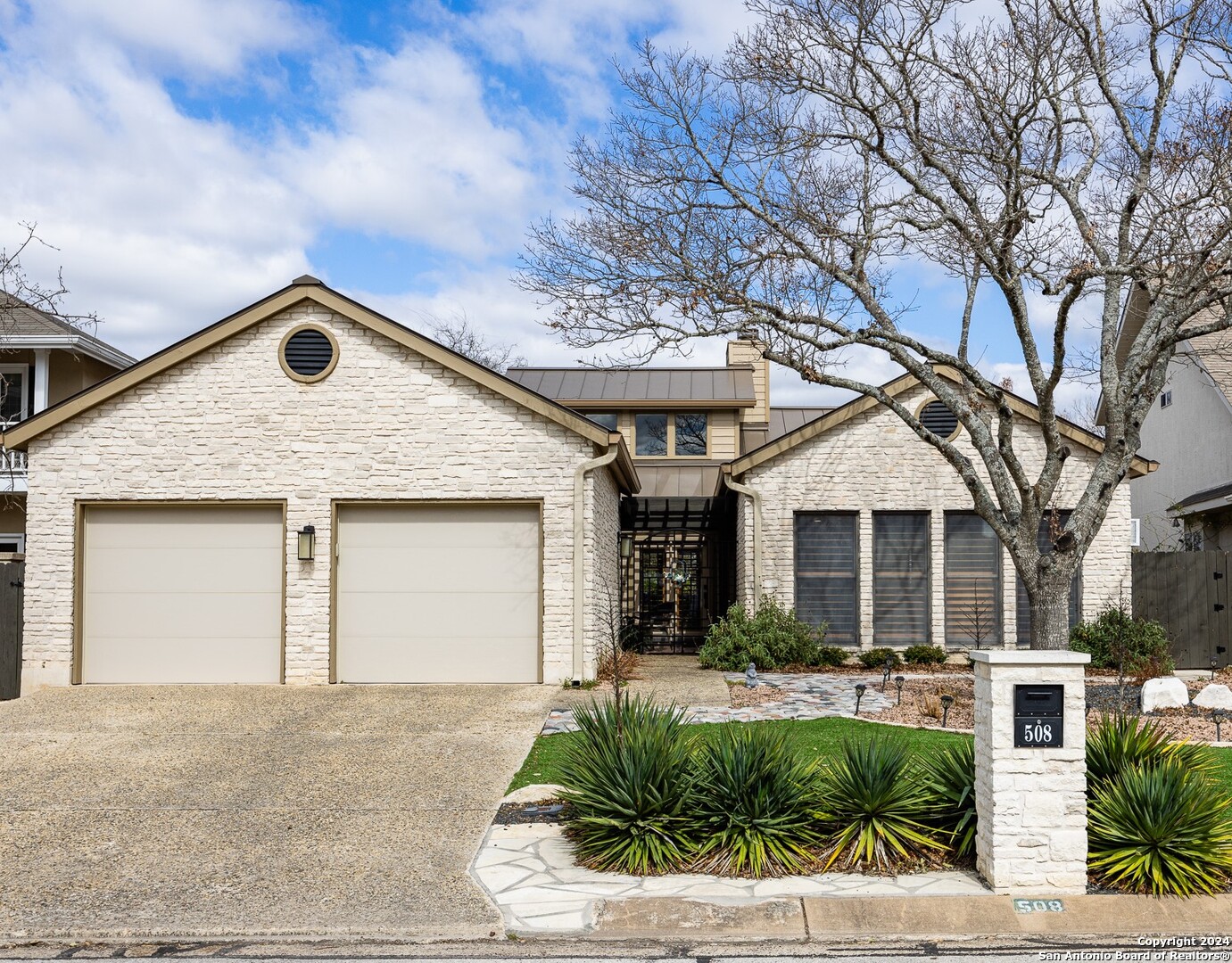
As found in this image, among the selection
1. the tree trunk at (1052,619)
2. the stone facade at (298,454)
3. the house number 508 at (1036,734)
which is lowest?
the house number 508 at (1036,734)

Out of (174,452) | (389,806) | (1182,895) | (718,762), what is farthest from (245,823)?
(174,452)

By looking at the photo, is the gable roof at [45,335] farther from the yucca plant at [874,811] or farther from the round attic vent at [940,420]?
the yucca plant at [874,811]

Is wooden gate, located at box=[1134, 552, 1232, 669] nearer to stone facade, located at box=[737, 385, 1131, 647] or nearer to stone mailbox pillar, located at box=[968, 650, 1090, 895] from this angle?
stone facade, located at box=[737, 385, 1131, 647]

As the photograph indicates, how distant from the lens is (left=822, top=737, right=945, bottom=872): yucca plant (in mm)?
6637

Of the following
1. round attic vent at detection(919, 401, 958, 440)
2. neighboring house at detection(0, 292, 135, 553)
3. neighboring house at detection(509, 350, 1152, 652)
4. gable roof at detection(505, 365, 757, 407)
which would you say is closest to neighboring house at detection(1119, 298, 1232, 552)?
neighboring house at detection(509, 350, 1152, 652)

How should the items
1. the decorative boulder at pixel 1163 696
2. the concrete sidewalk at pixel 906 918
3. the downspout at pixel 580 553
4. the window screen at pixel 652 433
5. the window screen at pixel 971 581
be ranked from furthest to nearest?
the window screen at pixel 652 433
the window screen at pixel 971 581
the downspout at pixel 580 553
the decorative boulder at pixel 1163 696
the concrete sidewalk at pixel 906 918

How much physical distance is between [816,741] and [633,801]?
3911 mm

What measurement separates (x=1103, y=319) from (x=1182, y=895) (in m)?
7.78

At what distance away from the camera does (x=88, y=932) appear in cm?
584

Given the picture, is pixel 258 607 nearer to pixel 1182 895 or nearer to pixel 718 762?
pixel 718 762

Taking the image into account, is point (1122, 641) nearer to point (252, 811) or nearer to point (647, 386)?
point (647, 386)

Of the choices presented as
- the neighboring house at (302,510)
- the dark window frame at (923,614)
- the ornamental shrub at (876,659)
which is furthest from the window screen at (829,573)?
the neighboring house at (302,510)

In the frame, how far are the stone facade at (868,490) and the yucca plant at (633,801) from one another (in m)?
10.4

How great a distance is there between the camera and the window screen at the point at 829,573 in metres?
17.5
